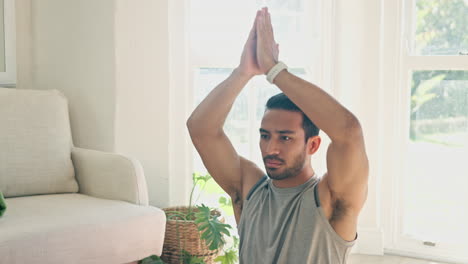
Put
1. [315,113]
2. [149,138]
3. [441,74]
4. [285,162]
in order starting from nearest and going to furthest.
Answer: [315,113] < [285,162] < [149,138] < [441,74]

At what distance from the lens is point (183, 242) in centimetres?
276

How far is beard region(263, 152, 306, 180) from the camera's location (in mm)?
1404

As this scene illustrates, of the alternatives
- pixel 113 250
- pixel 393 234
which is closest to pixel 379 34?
pixel 393 234

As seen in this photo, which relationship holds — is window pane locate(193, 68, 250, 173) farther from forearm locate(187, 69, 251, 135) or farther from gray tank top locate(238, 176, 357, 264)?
gray tank top locate(238, 176, 357, 264)

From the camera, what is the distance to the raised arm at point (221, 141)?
1509mm

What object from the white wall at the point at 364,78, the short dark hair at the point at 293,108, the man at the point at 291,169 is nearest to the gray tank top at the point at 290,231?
the man at the point at 291,169

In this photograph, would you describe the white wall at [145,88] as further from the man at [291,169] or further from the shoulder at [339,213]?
the shoulder at [339,213]

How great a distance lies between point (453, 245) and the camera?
335 cm

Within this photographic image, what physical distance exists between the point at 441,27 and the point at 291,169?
7.35 ft

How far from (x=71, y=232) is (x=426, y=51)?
7.23 ft

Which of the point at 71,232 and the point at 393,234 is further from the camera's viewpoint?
the point at 393,234

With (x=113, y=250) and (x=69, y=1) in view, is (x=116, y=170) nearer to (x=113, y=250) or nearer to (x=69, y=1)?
(x=113, y=250)

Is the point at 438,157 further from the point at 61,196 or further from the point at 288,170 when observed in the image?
the point at 288,170

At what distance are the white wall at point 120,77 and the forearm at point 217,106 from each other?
1535 millimetres
